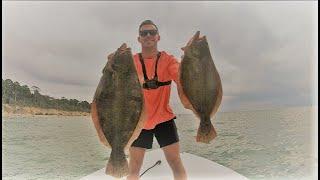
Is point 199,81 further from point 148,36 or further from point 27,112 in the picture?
point 27,112

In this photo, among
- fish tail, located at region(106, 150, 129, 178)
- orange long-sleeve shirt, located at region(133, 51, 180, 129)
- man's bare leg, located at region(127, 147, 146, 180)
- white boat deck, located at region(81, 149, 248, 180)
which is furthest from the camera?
white boat deck, located at region(81, 149, 248, 180)

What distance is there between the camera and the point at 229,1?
3168mm

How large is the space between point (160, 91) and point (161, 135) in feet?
0.93

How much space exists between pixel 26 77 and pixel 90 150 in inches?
27.3

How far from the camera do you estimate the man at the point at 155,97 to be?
8.96 ft

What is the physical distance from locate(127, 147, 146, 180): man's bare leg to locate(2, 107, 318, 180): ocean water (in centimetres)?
41

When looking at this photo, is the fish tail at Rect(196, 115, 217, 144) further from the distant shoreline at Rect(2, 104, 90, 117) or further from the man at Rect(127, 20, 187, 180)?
the distant shoreline at Rect(2, 104, 90, 117)

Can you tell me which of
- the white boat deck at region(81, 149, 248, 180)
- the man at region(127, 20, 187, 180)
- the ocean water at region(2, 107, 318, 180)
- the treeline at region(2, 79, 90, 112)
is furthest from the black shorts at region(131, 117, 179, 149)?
the treeline at region(2, 79, 90, 112)

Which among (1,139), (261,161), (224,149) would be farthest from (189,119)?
(1,139)

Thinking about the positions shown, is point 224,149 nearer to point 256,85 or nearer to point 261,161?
point 261,161

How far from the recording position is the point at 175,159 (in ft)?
9.45

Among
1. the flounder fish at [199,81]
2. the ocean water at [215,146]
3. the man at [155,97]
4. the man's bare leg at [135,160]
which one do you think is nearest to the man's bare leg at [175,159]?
the man at [155,97]

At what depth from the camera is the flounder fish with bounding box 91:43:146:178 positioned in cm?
243

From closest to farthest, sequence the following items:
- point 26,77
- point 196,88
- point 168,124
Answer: point 196,88, point 168,124, point 26,77
